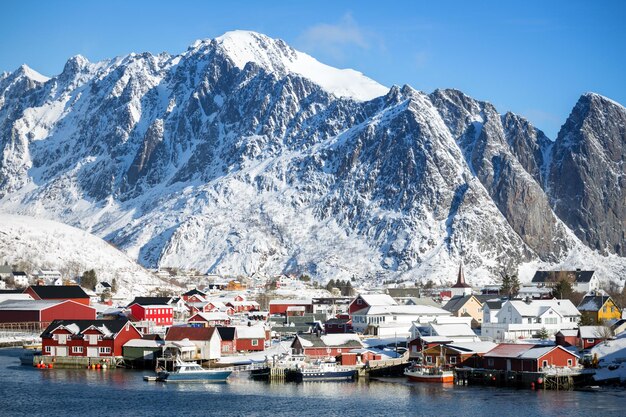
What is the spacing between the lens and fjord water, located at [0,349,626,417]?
71875 mm

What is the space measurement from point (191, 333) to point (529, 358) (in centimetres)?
3128

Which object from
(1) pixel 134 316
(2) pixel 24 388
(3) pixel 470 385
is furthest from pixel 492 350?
(1) pixel 134 316

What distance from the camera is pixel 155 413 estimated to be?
7106 centimetres

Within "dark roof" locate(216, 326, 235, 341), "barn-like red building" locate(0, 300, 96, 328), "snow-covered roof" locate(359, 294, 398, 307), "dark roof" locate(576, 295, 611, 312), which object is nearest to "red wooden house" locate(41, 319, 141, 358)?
"dark roof" locate(216, 326, 235, 341)

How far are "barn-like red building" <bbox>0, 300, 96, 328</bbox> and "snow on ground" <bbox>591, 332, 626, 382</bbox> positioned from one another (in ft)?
210

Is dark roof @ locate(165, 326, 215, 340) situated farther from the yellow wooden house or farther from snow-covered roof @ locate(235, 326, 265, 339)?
the yellow wooden house

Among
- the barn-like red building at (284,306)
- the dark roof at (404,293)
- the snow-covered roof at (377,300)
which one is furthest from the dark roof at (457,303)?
the dark roof at (404,293)

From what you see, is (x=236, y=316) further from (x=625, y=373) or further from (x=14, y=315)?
(x=625, y=373)

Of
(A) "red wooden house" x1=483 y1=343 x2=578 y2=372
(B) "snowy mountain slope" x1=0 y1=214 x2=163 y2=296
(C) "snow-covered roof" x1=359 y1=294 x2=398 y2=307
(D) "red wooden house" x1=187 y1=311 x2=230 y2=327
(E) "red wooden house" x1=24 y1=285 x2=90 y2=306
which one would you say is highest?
(B) "snowy mountain slope" x1=0 y1=214 x2=163 y2=296

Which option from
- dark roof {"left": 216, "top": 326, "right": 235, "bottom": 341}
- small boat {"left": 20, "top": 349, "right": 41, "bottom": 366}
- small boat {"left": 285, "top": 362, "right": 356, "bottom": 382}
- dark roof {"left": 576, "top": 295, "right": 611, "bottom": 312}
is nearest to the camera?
small boat {"left": 285, "top": 362, "right": 356, "bottom": 382}

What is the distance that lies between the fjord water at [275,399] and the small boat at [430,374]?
A: 109 cm

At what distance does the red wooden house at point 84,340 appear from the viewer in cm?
9931

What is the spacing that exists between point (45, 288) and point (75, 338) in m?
45.0

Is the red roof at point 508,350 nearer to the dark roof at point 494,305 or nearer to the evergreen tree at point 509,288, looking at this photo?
the dark roof at point 494,305
